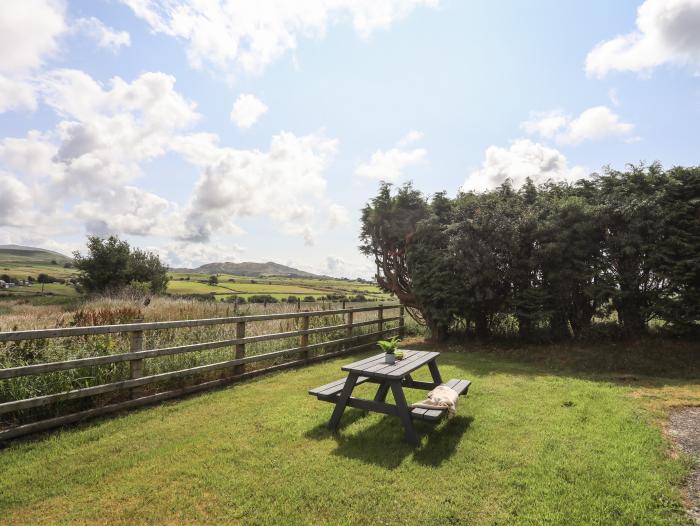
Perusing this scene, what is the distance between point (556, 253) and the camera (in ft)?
35.4

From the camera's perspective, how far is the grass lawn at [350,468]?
328cm

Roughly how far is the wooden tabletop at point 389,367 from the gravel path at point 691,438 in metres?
2.84

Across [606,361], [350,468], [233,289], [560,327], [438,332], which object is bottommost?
[350,468]

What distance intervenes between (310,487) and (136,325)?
403cm

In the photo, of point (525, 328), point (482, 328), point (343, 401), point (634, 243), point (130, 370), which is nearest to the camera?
point (343, 401)

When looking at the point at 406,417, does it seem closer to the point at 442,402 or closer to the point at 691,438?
the point at 442,402

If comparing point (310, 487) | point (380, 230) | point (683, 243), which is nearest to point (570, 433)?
point (310, 487)

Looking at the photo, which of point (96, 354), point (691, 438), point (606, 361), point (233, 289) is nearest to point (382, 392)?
point (691, 438)

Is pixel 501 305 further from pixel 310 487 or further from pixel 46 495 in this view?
pixel 46 495

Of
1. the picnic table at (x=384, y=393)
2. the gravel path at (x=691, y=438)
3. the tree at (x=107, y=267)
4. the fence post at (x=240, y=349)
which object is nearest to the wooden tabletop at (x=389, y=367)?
the picnic table at (x=384, y=393)

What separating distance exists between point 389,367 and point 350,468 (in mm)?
1652

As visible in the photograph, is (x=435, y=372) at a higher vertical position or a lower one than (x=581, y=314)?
lower

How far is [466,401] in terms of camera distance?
6293mm

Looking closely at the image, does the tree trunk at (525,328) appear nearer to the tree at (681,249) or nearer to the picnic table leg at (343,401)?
the tree at (681,249)
